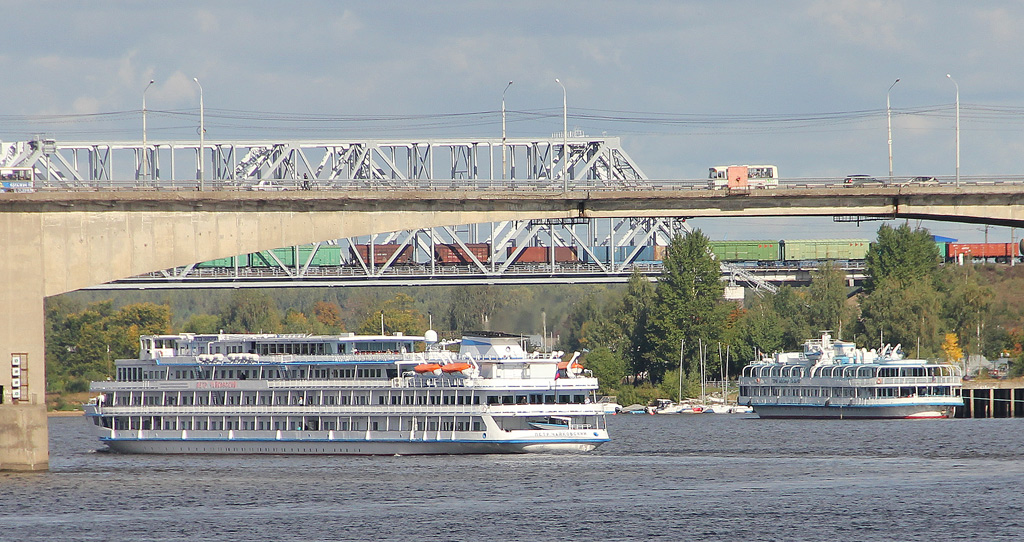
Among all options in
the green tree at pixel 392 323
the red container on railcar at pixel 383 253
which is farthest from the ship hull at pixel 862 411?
the red container on railcar at pixel 383 253

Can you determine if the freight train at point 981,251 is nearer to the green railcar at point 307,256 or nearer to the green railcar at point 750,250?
the green railcar at point 750,250

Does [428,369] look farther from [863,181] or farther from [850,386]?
[850,386]

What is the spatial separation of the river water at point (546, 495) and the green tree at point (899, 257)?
6939cm

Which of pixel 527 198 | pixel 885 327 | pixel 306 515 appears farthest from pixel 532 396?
pixel 885 327

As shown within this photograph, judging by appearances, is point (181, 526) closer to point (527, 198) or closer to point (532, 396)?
point (527, 198)

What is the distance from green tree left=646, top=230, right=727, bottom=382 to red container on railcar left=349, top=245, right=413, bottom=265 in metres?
34.5

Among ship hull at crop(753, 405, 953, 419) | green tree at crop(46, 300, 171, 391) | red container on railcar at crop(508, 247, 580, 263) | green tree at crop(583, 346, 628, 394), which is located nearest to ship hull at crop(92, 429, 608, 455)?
ship hull at crop(753, 405, 953, 419)

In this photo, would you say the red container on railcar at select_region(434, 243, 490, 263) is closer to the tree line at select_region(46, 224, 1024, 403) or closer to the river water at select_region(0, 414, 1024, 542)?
the tree line at select_region(46, 224, 1024, 403)

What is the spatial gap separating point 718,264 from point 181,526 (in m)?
110

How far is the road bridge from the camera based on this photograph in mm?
64875

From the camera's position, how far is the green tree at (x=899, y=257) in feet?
522

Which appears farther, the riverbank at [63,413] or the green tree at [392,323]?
the green tree at [392,323]

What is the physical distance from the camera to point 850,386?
129 m

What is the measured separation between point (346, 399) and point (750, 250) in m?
112
